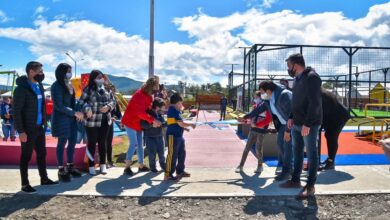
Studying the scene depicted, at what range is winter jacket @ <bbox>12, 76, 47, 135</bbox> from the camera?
5223 millimetres

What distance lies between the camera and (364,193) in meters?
5.29

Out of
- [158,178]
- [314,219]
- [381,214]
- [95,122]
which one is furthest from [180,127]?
[381,214]

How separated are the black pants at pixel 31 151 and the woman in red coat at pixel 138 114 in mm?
1467

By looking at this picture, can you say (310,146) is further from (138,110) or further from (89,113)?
(89,113)

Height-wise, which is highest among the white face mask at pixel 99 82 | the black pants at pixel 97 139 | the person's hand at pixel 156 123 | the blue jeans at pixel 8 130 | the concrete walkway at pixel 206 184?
the white face mask at pixel 99 82

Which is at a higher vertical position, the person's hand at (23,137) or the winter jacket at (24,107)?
the winter jacket at (24,107)

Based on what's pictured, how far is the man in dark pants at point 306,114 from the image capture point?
4.96 metres

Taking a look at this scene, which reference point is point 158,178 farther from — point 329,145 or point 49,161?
point 329,145

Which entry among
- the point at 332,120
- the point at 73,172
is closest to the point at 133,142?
the point at 73,172

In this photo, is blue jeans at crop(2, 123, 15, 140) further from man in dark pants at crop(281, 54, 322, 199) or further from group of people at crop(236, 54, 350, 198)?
man in dark pants at crop(281, 54, 322, 199)

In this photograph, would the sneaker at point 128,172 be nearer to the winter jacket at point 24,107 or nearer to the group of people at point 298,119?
the winter jacket at point 24,107

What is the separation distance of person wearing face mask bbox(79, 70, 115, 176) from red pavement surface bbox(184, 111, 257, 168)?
2072mm

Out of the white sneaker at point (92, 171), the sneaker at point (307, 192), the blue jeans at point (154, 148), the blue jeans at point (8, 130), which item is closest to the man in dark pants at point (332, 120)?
the sneaker at point (307, 192)

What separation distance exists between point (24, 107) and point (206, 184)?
116 inches
